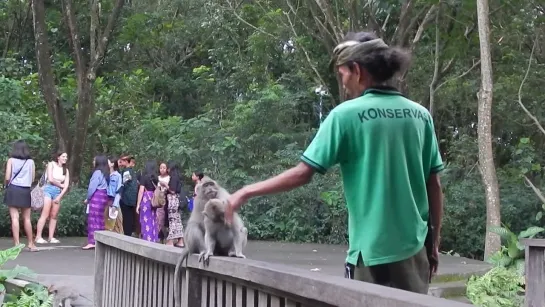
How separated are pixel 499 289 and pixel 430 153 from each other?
20.1 ft

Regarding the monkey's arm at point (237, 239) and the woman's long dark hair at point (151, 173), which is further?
the woman's long dark hair at point (151, 173)

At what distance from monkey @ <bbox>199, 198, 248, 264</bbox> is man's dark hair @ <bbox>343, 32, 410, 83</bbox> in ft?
5.56

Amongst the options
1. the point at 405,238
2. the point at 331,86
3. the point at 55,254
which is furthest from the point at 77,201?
the point at 405,238

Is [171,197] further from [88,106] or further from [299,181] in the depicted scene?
[299,181]

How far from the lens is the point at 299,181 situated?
11.3ft

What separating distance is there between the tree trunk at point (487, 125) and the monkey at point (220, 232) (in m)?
8.54

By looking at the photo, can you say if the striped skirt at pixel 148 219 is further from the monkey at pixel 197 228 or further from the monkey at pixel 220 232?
the monkey at pixel 220 232

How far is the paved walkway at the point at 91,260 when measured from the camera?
404 inches

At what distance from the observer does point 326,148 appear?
3.48m

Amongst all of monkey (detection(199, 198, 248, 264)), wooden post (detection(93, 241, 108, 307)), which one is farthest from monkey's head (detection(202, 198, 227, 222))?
wooden post (detection(93, 241, 108, 307))

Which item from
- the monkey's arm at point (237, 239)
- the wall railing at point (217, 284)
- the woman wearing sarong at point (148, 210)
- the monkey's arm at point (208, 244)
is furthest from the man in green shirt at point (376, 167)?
the woman wearing sarong at point (148, 210)

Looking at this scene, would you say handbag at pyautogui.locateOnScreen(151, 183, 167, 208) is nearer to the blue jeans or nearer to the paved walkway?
the paved walkway

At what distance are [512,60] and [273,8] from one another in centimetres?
694

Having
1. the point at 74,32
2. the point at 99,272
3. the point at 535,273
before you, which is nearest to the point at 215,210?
the point at 99,272
